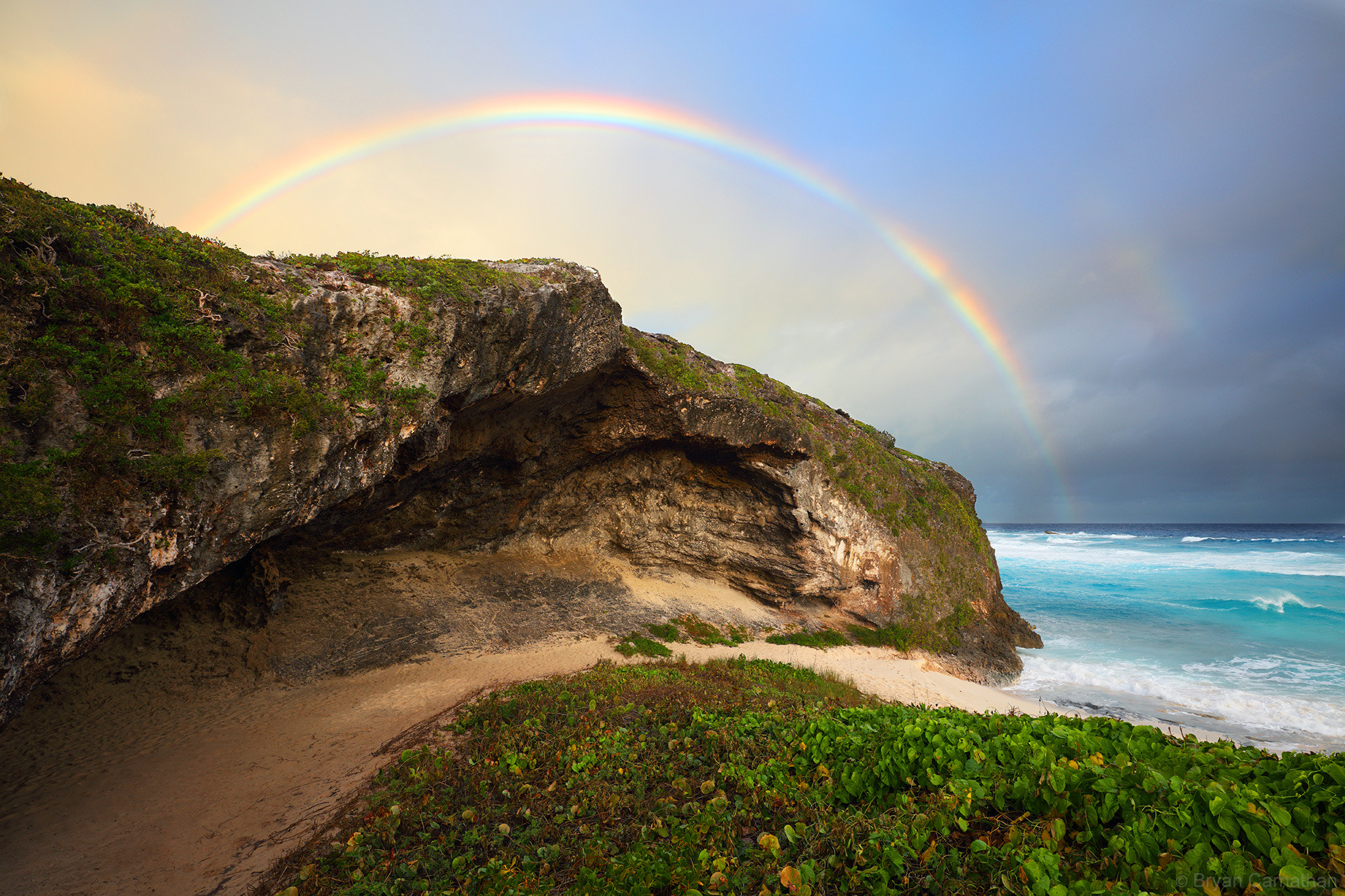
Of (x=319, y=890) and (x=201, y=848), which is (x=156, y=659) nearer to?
(x=201, y=848)

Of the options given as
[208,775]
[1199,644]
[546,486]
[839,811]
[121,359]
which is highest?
[121,359]

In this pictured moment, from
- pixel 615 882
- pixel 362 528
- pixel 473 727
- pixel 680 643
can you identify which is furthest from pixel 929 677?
pixel 362 528

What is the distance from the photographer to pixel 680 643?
59.5ft

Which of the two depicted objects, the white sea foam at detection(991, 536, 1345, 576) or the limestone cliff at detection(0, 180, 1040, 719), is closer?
the limestone cliff at detection(0, 180, 1040, 719)

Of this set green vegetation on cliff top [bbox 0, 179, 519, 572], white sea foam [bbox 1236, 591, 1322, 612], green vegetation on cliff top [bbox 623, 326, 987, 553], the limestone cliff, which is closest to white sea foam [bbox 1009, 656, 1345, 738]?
the limestone cliff

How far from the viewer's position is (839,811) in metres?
4.67

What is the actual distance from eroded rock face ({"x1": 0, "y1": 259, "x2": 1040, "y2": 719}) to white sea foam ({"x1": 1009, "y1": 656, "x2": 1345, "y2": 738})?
1.77 meters

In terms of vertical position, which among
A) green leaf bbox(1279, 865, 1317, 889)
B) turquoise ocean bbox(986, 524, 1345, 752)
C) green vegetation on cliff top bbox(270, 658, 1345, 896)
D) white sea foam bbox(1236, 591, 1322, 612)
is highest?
green leaf bbox(1279, 865, 1317, 889)

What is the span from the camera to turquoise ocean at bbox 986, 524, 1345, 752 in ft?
53.3

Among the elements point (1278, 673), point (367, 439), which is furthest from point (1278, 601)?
point (367, 439)

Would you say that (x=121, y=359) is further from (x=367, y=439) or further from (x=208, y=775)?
(x=208, y=775)

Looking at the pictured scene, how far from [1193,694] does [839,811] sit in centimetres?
2162

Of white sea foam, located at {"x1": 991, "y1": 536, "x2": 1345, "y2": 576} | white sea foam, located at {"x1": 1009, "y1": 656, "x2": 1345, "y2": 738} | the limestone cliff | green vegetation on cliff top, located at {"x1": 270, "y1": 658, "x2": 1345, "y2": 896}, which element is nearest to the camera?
green vegetation on cliff top, located at {"x1": 270, "y1": 658, "x2": 1345, "y2": 896}

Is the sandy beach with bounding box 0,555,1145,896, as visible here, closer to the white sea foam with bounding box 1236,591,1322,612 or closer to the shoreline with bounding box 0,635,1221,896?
the shoreline with bounding box 0,635,1221,896
